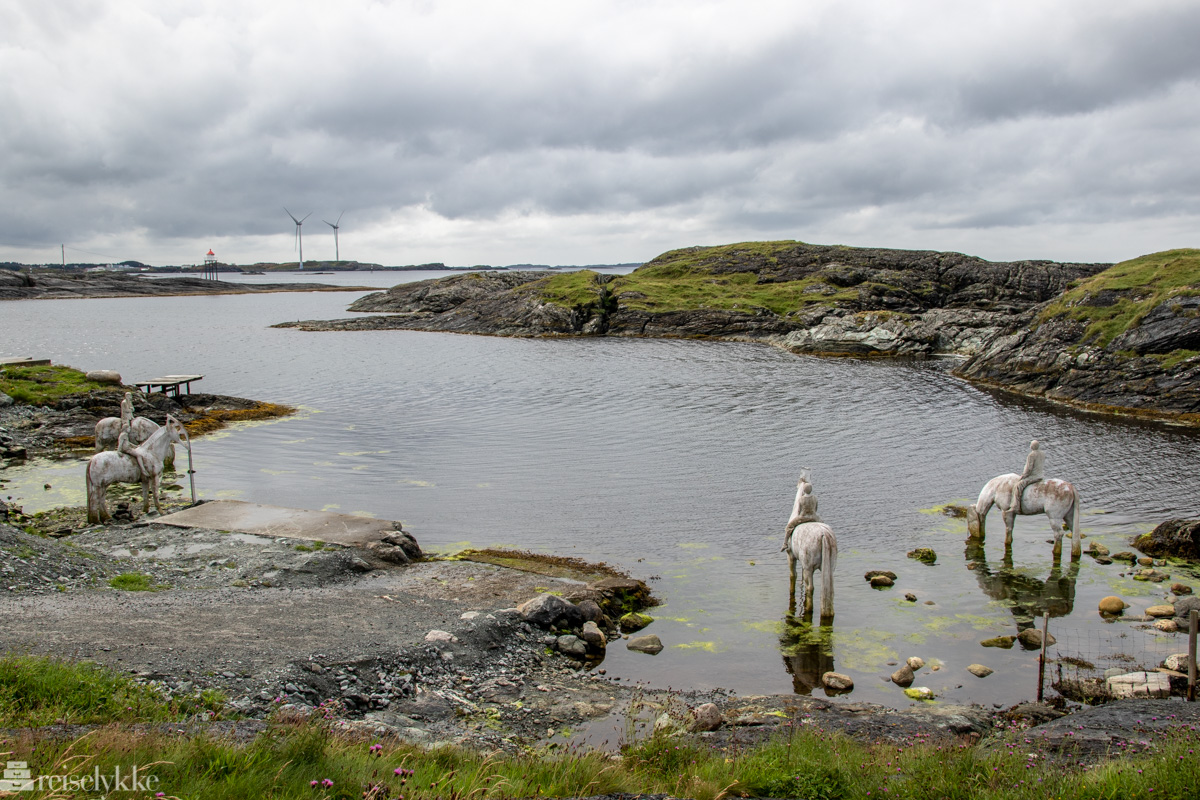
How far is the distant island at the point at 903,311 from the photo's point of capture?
5931cm

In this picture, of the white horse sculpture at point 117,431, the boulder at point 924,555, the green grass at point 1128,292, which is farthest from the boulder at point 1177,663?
the green grass at point 1128,292

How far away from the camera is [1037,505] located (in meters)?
26.2

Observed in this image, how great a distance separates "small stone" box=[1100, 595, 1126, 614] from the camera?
21.5 meters

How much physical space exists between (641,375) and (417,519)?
48980 millimetres

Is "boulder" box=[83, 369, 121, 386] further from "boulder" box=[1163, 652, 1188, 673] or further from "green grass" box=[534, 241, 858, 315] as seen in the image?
"green grass" box=[534, 241, 858, 315]

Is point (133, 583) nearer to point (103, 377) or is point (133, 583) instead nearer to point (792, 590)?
point (792, 590)

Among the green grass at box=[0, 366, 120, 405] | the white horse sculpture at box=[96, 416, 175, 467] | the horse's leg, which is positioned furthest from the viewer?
the green grass at box=[0, 366, 120, 405]

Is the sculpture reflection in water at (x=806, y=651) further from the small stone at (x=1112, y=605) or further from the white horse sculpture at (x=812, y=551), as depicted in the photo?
the small stone at (x=1112, y=605)

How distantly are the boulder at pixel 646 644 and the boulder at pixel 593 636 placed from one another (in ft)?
2.54

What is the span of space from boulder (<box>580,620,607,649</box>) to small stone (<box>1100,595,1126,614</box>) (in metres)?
14.6

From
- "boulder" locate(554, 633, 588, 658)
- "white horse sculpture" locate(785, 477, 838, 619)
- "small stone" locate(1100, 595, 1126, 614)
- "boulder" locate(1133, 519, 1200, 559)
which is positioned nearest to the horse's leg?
"white horse sculpture" locate(785, 477, 838, 619)

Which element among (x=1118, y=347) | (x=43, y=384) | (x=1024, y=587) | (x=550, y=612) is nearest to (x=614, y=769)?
(x=550, y=612)

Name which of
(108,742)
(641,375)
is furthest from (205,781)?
(641,375)

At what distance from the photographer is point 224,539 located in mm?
24797
